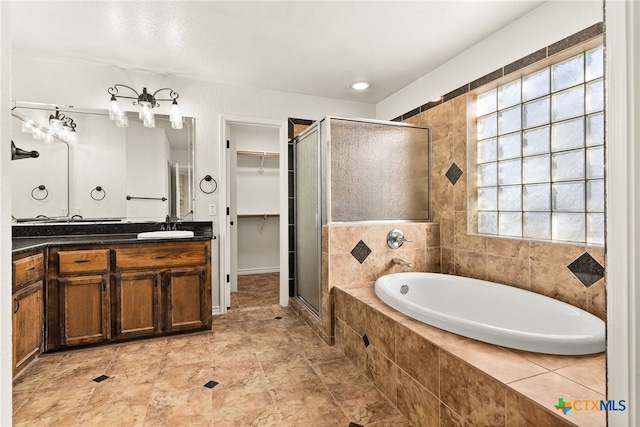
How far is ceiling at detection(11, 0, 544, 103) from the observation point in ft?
6.69

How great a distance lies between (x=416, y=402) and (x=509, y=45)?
2389 millimetres

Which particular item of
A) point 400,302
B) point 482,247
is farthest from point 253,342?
point 482,247

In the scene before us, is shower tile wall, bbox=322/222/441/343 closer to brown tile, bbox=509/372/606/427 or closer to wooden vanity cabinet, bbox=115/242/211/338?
wooden vanity cabinet, bbox=115/242/211/338

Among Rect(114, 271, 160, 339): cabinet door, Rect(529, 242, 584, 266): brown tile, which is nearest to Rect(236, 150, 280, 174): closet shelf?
Rect(114, 271, 160, 339): cabinet door

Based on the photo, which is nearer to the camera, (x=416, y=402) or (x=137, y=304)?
(x=416, y=402)

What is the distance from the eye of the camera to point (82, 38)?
239 cm

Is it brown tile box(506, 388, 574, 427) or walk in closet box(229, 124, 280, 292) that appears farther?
walk in closet box(229, 124, 280, 292)

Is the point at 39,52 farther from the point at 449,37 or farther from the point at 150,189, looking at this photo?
the point at 449,37

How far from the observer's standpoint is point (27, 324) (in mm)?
2094

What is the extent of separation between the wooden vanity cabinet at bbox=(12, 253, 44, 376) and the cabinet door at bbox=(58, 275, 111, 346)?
0.14m

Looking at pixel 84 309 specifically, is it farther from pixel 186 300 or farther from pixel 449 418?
pixel 449 418

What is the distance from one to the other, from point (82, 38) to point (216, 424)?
110 inches

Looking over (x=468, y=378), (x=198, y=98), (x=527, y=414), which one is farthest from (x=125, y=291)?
(x=527, y=414)

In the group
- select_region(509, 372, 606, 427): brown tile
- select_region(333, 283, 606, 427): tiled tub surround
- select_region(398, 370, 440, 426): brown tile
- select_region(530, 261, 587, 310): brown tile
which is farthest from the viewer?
select_region(530, 261, 587, 310): brown tile
